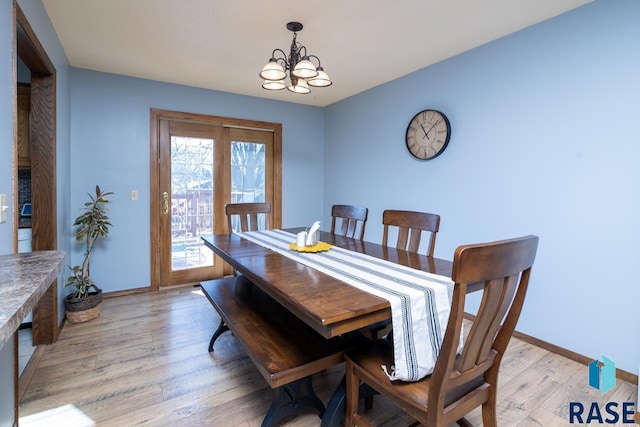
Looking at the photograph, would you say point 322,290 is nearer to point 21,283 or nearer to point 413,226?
point 21,283

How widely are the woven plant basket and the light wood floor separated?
0.30ft

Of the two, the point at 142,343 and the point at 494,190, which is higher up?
the point at 494,190

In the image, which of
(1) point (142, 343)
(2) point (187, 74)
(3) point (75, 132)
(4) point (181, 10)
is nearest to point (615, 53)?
(4) point (181, 10)

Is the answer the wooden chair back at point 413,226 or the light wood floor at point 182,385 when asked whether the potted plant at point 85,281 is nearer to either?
the light wood floor at point 182,385

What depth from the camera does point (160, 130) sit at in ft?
11.5

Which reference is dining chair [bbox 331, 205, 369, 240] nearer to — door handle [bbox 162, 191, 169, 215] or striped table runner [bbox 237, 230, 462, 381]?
striped table runner [bbox 237, 230, 462, 381]

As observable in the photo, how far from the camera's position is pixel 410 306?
1.19m

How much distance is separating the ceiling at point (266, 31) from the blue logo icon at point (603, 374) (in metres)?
2.32

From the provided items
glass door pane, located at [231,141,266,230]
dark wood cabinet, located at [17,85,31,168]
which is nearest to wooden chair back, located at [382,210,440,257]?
glass door pane, located at [231,141,266,230]

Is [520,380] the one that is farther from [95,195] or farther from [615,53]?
[95,195]

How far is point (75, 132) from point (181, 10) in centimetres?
187

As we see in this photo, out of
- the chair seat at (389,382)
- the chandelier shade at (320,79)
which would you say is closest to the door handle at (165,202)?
the chandelier shade at (320,79)

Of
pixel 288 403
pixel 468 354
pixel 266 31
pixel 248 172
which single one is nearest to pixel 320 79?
pixel 266 31

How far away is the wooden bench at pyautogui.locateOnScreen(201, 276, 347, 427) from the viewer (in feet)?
4.31
